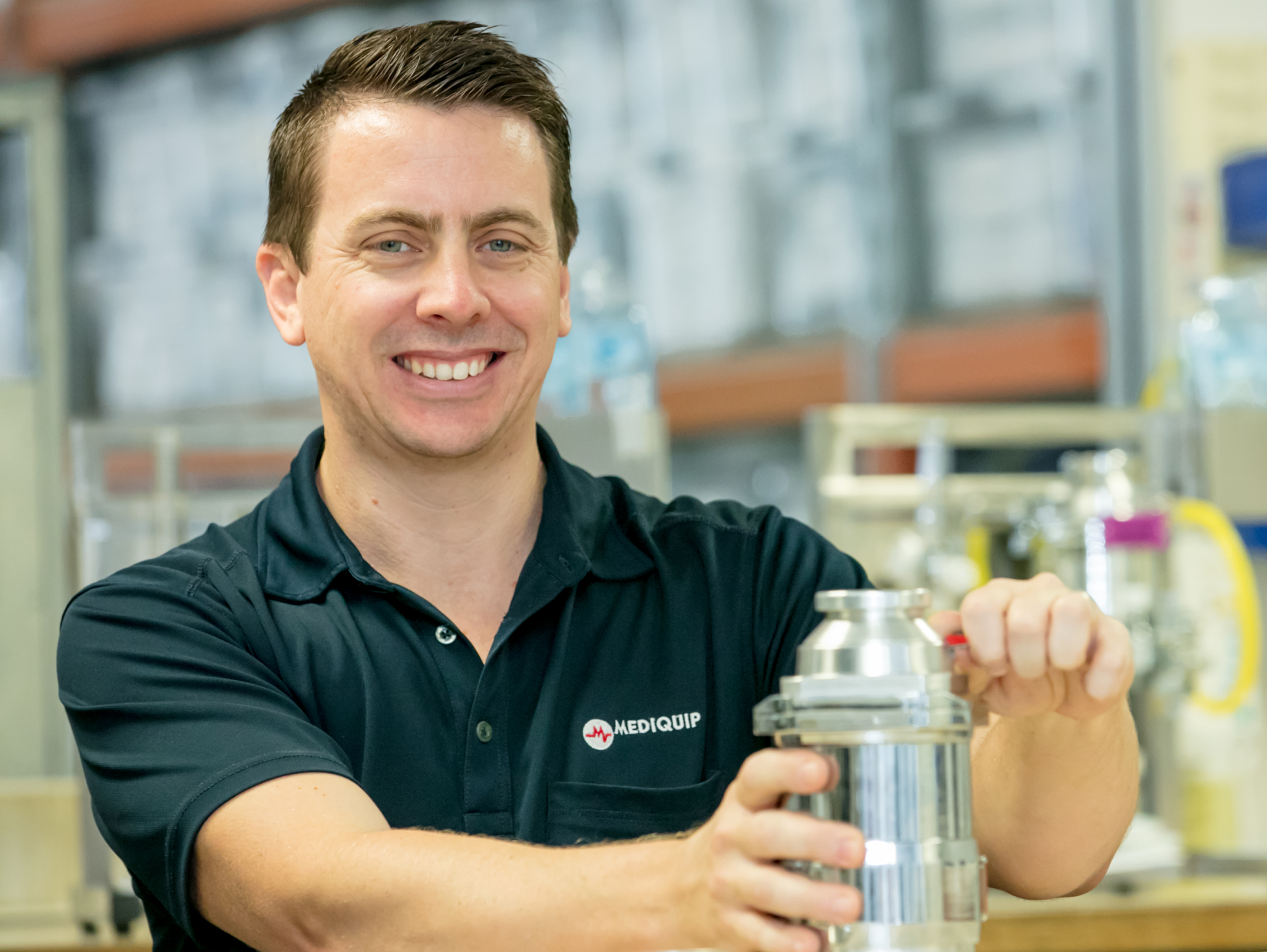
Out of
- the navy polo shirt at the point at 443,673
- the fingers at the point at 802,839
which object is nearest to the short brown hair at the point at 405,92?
the navy polo shirt at the point at 443,673

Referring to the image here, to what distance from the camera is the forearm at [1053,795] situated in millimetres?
971

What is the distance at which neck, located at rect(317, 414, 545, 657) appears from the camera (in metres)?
1.25

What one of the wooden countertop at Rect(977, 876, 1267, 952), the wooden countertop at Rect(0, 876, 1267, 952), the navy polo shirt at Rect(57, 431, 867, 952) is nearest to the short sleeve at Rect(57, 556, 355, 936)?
the navy polo shirt at Rect(57, 431, 867, 952)

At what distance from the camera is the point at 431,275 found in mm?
1188

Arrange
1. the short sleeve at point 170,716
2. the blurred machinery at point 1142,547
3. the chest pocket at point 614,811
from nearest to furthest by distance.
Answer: the short sleeve at point 170,716, the chest pocket at point 614,811, the blurred machinery at point 1142,547

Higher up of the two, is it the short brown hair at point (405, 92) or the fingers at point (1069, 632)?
the short brown hair at point (405, 92)

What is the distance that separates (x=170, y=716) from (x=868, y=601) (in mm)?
532

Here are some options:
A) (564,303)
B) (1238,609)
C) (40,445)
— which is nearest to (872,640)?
(564,303)

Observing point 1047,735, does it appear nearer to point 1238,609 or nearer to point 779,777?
point 779,777

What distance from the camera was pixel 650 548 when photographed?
4.26ft

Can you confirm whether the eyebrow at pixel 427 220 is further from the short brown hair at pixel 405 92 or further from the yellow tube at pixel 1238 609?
the yellow tube at pixel 1238 609

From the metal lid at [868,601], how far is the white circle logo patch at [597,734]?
0.52 metres

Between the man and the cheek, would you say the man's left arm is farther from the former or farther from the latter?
the cheek

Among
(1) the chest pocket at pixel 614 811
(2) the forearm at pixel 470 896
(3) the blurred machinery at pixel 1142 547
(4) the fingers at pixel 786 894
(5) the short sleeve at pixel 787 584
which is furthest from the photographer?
(3) the blurred machinery at pixel 1142 547
